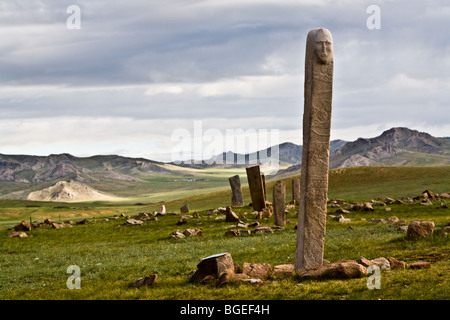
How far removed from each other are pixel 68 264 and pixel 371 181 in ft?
252

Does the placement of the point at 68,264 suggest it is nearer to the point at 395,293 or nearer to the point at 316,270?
the point at 316,270

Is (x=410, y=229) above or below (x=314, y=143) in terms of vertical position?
below

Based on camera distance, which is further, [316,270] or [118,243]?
[118,243]

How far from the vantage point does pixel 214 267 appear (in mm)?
17750

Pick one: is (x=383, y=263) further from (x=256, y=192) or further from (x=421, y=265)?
(x=256, y=192)


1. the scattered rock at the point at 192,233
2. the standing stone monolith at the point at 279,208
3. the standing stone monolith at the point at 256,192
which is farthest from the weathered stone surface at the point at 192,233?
the standing stone monolith at the point at 256,192

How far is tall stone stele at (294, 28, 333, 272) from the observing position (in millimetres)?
17969

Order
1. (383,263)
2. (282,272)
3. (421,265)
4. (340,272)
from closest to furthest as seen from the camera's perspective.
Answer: (340,272), (421,265), (282,272), (383,263)

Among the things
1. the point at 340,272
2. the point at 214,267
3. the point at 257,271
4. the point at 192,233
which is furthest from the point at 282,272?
the point at 192,233

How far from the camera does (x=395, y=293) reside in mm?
14430

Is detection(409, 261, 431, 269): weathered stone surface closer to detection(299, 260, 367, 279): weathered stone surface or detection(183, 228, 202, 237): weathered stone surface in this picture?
detection(299, 260, 367, 279): weathered stone surface

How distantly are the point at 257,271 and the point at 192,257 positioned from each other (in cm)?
768

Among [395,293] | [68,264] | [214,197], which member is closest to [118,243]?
[68,264]

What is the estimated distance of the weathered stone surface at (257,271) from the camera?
57.0 feet
